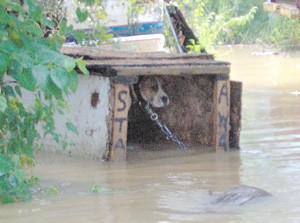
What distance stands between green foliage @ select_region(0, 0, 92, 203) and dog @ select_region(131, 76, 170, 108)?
1.96 metres

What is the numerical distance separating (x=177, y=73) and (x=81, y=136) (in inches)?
46.3

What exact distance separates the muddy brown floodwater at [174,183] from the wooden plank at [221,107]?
0.26m

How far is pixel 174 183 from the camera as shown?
7.85 meters

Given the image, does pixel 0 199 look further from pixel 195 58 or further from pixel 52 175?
pixel 195 58

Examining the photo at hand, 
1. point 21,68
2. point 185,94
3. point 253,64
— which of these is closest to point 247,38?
point 253,64

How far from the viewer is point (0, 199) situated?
6.88 meters

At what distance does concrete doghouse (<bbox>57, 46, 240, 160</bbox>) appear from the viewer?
28.3 feet

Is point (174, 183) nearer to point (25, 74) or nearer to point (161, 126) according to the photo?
point (161, 126)

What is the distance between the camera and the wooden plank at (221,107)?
30.3 feet

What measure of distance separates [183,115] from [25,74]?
196 inches

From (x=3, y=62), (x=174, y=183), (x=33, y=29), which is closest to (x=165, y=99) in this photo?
(x=174, y=183)

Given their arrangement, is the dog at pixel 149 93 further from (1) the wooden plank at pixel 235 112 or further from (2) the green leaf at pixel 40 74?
(2) the green leaf at pixel 40 74

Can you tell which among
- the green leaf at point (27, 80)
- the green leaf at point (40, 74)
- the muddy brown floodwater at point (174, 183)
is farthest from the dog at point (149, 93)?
the green leaf at point (40, 74)

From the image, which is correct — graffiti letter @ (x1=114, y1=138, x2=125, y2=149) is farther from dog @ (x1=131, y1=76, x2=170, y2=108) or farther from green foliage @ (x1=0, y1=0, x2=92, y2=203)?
green foliage @ (x1=0, y1=0, x2=92, y2=203)
